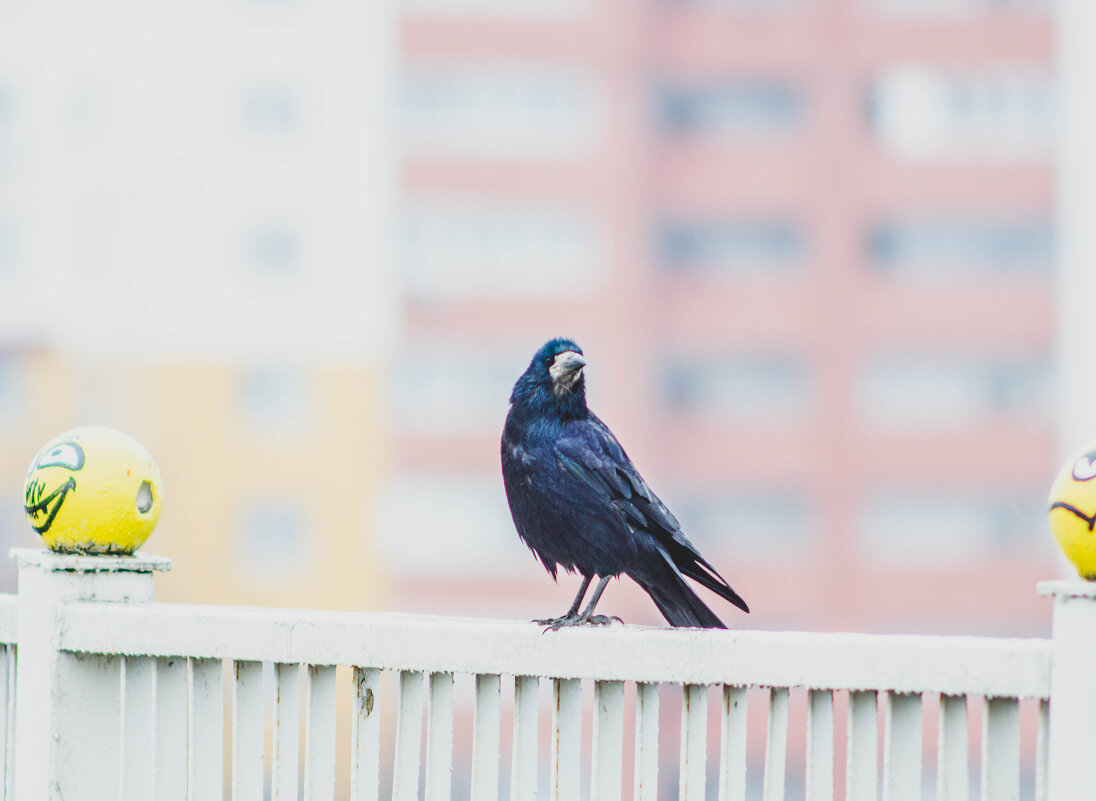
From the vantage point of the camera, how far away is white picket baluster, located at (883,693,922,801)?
2.33 metres

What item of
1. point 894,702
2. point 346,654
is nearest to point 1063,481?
point 894,702

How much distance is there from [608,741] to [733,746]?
0.71ft

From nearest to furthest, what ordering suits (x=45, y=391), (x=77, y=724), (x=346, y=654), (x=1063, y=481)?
(x=1063, y=481)
(x=346, y=654)
(x=77, y=724)
(x=45, y=391)

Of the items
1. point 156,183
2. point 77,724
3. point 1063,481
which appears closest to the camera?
point 1063,481

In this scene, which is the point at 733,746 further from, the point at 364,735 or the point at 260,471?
the point at 260,471

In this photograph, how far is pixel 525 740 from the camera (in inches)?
100

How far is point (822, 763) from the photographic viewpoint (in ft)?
7.91

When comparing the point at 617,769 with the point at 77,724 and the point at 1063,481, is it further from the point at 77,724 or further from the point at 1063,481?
the point at 77,724

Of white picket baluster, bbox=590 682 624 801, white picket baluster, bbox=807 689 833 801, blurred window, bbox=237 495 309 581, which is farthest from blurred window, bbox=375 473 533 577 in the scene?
white picket baluster, bbox=807 689 833 801

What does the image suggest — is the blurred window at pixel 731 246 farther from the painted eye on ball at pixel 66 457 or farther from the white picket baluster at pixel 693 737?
the white picket baluster at pixel 693 737

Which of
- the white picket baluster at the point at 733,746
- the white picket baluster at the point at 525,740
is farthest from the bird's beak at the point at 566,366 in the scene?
the white picket baluster at the point at 733,746

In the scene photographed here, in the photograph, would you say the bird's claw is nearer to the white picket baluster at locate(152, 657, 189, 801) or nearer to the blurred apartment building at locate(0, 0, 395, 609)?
the white picket baluster at locate(152, 657, 189, 801)

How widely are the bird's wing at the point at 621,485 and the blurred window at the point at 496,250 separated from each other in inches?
833

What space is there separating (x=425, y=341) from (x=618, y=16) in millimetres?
6366
